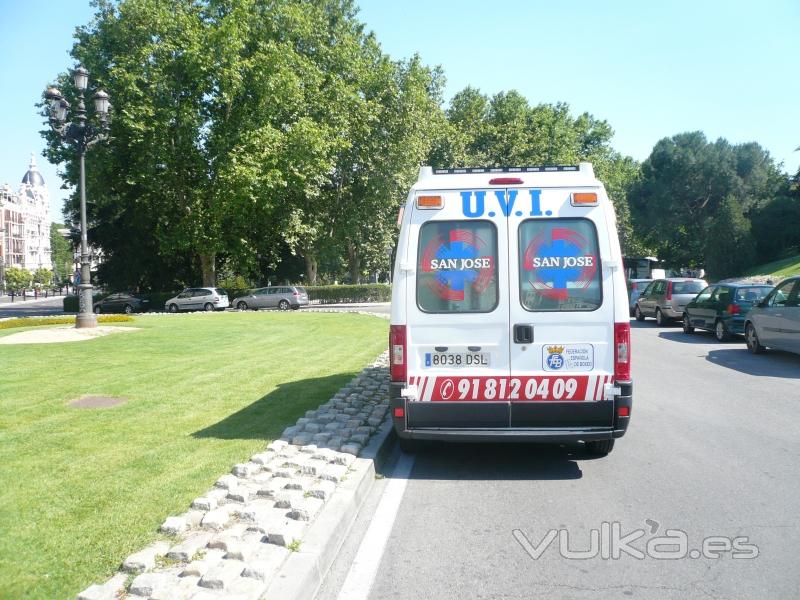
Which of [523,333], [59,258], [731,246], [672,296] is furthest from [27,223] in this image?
[523,333]

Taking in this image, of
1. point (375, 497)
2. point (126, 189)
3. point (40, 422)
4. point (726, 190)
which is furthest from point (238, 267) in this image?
point (726, 190)

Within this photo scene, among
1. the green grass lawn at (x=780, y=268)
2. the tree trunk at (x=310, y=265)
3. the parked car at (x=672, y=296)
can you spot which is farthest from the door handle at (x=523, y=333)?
the green grass lawn at (x=780, y=268)

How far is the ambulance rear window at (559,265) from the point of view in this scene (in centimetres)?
601

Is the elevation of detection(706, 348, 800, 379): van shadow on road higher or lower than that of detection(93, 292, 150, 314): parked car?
lower

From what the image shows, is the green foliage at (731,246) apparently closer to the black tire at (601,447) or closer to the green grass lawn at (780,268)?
the green grass lawn at (780,268)

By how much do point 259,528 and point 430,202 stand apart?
3.14 m

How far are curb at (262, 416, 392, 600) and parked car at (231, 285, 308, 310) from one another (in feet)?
118

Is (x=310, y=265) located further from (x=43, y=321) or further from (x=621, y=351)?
(x=621, y=351)

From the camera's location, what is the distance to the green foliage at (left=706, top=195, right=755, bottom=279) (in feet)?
173

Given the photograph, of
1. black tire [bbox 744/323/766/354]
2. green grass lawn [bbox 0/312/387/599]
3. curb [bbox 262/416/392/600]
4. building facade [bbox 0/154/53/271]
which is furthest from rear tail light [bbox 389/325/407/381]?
building facade [bbox 0/154/53/271]

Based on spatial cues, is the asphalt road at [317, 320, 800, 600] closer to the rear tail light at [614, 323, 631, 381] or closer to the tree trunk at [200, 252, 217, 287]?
the rear tail light at [614, 323, 631, 381]

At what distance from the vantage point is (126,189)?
132 feet

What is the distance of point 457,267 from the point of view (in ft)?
20.1

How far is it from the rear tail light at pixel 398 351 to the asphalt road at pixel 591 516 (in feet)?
3.05
